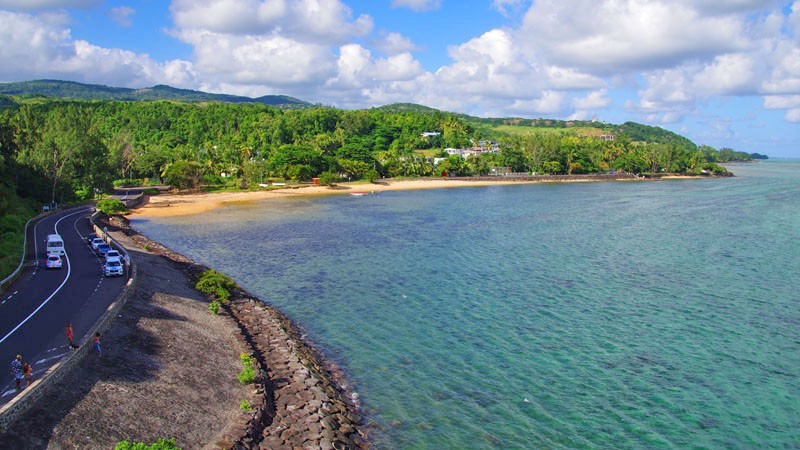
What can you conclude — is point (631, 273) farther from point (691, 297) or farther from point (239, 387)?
point (239, 387)

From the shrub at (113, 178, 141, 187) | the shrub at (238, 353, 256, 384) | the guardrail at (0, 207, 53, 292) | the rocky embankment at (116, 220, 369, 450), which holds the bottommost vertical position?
the rocky embankment at (116, 220, 369, 450)

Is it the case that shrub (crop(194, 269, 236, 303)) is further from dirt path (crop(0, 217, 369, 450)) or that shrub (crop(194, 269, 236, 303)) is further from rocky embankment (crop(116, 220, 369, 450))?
dirt path (crop(0, 217, 369, 450))

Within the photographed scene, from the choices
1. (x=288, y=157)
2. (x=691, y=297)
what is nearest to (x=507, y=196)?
(x=288, y=157)

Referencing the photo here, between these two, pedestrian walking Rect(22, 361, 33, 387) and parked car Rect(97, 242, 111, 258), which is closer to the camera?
pedestrian walking Rect(22, 361, 33, 387)

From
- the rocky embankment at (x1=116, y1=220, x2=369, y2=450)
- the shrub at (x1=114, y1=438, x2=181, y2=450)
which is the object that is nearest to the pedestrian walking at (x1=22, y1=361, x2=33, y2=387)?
the shrub at (x1=114, y1=438, x2=181, y2=450)

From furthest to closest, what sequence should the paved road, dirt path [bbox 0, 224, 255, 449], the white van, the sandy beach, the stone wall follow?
the sandy beach
the white van
the paved road
dirt path [bbox 0, 224, 255, 449]
the stone wall

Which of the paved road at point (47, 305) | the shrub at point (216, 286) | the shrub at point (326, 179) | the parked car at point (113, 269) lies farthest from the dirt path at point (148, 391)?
the shrub at point (326, 179)

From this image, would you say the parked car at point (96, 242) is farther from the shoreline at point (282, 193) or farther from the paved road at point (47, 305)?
the shoreline at point (282, 193)

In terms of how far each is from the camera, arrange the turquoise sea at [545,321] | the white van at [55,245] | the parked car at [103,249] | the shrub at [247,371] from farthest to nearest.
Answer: the parked car at [103,249]
the white van at [55,245]
the shrub at [247,371]
the turquoise sea at [545,321]
